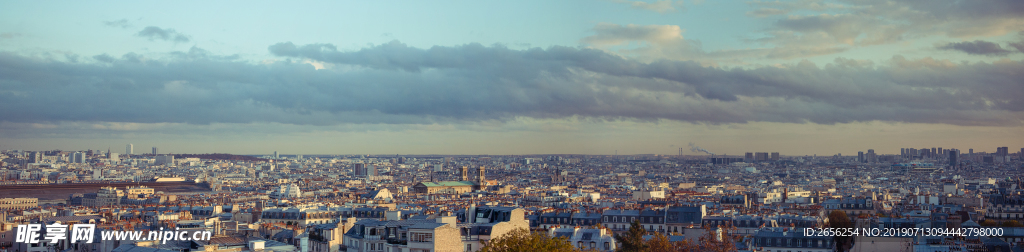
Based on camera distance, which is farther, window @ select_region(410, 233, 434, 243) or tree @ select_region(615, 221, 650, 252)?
tree @ select_region(615, 221, 650, 252)

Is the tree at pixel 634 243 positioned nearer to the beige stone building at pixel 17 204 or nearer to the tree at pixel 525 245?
the tree at pixel 525 245

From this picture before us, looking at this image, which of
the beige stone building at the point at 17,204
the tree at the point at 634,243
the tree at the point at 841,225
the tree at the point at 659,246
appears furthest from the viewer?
→ the beige stone building at the point at 17,204

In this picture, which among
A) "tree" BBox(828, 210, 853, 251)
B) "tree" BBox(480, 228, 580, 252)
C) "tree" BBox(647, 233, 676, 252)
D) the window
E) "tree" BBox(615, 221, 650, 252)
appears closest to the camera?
"tree" BBox(480, 228, 580, 252)

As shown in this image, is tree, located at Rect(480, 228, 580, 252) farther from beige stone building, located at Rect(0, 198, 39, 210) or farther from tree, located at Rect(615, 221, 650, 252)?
beige stone building, located at Rect(0, 198, 39, 210)

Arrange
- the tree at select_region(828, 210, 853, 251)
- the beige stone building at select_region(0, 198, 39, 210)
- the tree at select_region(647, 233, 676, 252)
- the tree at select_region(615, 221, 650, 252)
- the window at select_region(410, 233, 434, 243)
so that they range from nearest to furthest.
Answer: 1. the window at select_region(410, 233, 434, 243)
2. the tree at select_region(647, 233, 676, 252)
3. the tree at select_region(615, 221, 650, 252)
4. the tree at select_region(828, 210, 853, 251)
5. the beige stone building at select_region(0, 198, 39, 210)

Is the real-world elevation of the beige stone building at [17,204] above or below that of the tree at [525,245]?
below

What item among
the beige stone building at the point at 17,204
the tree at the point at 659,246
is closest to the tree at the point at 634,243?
the tree at the point at 659,246

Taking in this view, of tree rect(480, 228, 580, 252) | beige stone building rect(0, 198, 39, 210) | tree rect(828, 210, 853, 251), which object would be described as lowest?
beige stone building rect(0, 198, 39, 210)

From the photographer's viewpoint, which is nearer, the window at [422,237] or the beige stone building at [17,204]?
the window at [422,237]

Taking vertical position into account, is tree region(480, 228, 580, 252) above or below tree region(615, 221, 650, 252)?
above

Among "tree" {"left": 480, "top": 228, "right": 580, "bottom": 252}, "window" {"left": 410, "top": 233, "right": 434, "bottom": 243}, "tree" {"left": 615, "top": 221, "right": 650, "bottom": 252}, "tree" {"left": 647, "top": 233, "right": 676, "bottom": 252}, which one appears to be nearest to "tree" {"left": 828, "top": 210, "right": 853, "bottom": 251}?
"tree" {"left": 647, "top": 233, "right": 676, "bottom": 252}

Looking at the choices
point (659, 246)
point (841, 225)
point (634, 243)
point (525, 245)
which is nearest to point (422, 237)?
point (525, 245)

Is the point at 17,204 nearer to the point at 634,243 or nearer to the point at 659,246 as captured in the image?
the point at 634,243

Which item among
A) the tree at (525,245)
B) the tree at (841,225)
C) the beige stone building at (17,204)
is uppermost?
the tree at (525,245)
